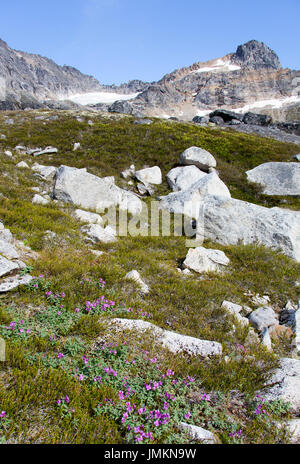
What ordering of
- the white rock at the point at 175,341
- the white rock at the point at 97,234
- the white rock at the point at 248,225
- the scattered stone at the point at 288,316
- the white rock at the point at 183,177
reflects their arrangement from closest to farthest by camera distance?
the white rock at the point at 175,341, the scattered stone at the point at 288,316, the white rock at the point at 97,234, the white rock at the point at 248,225, the white rock at the point at 183,177

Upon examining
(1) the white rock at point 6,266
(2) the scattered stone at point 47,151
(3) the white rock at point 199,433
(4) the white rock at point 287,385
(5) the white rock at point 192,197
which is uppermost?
(2) the scattered stone at point 47,151

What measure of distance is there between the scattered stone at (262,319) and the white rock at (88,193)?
791 cm

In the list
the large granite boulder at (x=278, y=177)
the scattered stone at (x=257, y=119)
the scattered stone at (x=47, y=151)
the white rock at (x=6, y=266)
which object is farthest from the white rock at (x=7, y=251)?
the scattered stone at (x=257, y=119)

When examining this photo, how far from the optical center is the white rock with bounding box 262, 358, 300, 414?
11.0ft

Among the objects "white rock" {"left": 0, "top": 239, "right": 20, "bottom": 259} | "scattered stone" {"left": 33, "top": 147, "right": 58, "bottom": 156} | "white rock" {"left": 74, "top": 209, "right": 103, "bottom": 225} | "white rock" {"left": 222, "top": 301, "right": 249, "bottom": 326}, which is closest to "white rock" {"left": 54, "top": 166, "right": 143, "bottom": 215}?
"white rock" {"left": 74, "top": 209, "right": 103, "bottom": 225}

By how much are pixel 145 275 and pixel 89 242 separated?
244cm

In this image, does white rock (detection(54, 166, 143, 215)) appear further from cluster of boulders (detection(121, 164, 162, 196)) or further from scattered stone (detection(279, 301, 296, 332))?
scattered stone (detection(279, 301, 296, 332))

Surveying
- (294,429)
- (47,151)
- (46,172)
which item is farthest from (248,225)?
(47,151)

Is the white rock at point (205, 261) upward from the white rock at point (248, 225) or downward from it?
downward

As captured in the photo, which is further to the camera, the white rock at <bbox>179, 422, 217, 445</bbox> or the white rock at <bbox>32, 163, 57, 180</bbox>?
the white rock at <bbox>32, 163, 57, 180</bbox>

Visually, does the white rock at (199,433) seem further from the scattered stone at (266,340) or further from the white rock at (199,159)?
the white rock at (199,159)

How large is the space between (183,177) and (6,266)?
14.2 m

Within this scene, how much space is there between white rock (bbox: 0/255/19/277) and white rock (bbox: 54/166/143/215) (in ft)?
23.2

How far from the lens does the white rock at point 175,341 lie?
160 inches
